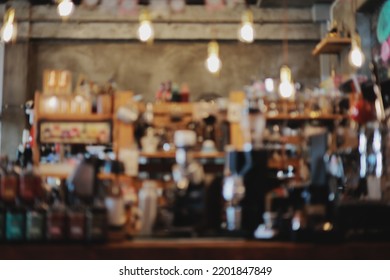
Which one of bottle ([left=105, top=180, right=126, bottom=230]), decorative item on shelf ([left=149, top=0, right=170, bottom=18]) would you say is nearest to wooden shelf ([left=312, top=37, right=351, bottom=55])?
decorative item on shelf ([left=149, top=0, right=170, bottom=18])

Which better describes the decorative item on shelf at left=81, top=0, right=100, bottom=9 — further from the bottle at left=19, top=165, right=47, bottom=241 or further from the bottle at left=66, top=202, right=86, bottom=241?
the bottle at left=66, top=202, right=86, bottom=241

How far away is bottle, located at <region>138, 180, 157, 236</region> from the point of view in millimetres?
3016

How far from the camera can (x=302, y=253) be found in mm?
2422

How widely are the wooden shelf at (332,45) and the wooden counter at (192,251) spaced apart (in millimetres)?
6119

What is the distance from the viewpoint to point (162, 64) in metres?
10.0

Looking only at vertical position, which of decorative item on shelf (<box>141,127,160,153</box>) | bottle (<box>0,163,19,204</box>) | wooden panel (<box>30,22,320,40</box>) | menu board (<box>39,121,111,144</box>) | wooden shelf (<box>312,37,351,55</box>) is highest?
wooden panel (<box>30,22,320,40</box>)

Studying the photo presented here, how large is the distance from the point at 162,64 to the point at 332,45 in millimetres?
2932

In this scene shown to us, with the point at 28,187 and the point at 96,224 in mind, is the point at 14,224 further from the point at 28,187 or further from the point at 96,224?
the point at 96,224

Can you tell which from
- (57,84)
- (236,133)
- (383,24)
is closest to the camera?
(236,133)

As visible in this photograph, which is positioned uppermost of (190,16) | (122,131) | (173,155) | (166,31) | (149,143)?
(190,16)

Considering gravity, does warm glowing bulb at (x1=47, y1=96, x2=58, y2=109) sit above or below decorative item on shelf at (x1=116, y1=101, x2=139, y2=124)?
above

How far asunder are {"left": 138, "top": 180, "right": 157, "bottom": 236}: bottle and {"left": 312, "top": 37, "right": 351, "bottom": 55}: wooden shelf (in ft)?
18.9

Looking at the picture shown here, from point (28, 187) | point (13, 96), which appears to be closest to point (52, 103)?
point (13, 96)
